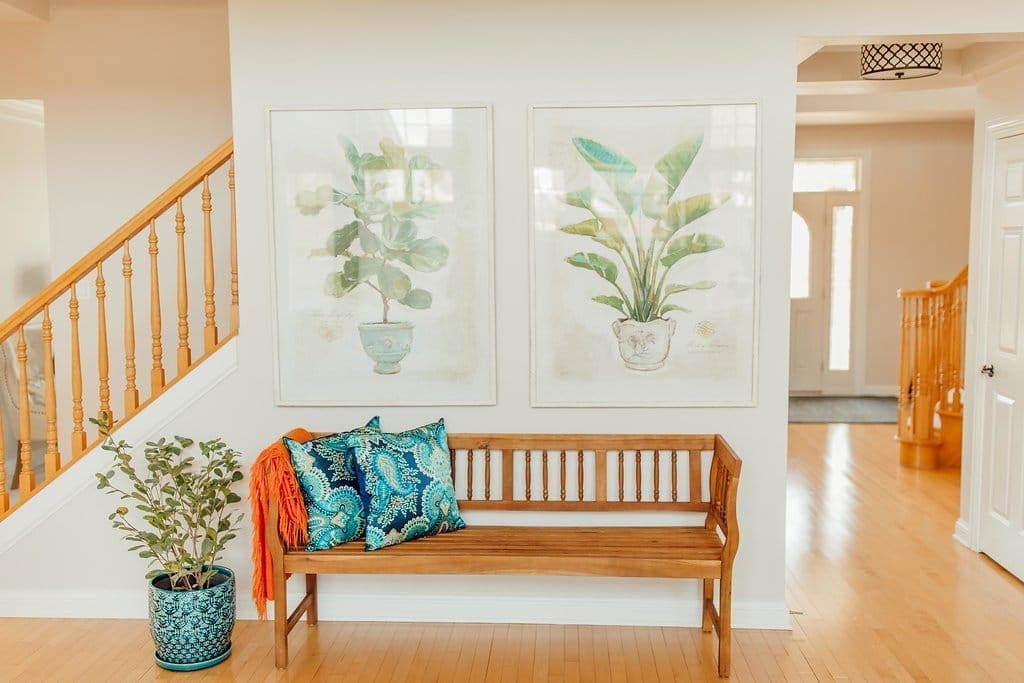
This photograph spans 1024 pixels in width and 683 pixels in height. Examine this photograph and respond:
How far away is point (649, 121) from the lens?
3729mm

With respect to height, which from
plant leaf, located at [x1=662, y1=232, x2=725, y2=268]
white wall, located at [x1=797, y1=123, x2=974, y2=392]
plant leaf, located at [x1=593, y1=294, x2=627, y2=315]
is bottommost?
plant leaf, located at [x1=593, y1=294, x2=627, y2=315]

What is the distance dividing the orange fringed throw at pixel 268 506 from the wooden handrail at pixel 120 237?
1075 millimetres

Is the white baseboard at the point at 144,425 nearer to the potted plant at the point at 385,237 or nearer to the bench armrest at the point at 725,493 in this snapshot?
the potted plant at the point at 385,237

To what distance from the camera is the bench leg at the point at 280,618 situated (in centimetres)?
343

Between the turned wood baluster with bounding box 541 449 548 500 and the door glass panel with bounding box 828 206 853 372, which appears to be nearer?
the turned wood baluster with bounding box 541 449 548 500

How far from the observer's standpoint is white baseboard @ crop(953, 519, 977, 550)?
4.77 metres

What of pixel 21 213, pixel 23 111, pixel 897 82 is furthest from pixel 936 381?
pixel 23 111

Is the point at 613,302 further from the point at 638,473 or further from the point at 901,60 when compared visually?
the point at 901,60

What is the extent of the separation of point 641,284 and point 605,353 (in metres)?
0.31

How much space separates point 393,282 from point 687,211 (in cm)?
121

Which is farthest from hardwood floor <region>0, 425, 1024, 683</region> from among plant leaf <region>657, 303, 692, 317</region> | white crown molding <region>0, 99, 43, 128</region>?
white crown molding <region>0, 99, 43, 128</region>

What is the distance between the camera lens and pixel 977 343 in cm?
468

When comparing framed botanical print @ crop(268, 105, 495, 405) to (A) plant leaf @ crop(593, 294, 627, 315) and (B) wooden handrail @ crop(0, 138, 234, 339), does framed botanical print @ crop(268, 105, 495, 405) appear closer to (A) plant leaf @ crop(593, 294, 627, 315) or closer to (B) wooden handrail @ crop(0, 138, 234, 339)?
(B) wooden handrail @ crop(0, 138, 234, 339)

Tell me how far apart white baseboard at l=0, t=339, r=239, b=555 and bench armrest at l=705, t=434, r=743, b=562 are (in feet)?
6.51
